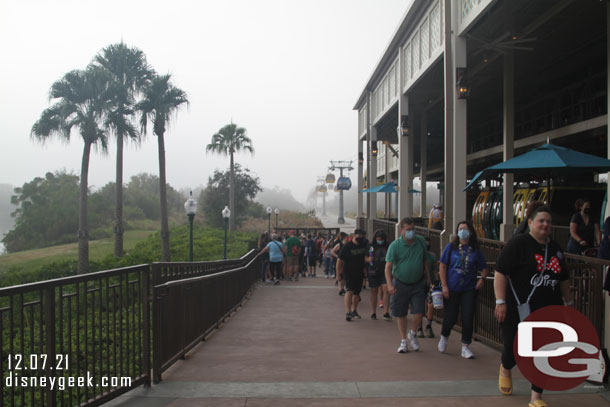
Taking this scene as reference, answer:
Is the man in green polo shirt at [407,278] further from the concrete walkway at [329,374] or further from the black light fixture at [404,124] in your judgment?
the black light fixture at [404,124]

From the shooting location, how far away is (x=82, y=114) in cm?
3177

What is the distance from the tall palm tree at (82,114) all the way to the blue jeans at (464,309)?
2825cm

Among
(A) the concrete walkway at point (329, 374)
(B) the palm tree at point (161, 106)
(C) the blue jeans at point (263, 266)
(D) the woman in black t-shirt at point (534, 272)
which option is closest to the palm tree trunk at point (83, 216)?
(B) the palm tree at point (161, 106)

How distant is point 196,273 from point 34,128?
82.9ft

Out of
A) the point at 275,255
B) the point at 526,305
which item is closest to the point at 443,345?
the point at 526,305

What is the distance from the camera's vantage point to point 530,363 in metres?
4.74

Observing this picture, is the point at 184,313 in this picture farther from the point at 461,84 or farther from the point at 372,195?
the point at 372,195

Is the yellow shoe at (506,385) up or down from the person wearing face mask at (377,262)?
down

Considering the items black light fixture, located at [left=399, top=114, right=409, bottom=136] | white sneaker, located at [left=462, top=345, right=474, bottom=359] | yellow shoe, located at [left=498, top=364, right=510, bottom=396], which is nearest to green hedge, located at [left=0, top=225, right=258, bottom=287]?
black light fixture, located at [left=399, top=114, right=409, bottom=136]

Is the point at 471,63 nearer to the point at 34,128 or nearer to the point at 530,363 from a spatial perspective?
the point at 530,363

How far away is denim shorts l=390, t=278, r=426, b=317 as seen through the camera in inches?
280

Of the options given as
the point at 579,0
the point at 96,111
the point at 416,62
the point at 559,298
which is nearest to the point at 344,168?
the point at 96,111

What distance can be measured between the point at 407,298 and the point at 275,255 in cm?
1060

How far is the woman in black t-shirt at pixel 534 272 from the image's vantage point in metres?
4.64
